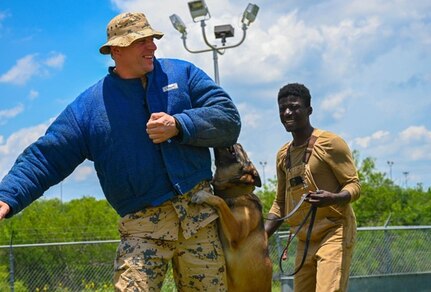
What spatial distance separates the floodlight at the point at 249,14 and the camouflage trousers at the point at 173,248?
1165cm

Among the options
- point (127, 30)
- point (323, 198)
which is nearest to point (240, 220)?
point (323, 198)

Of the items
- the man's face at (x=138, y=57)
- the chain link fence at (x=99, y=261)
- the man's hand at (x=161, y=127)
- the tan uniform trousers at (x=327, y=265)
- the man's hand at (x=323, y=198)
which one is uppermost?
the man's face at (x=138, y=57)

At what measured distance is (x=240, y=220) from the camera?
4605 mm

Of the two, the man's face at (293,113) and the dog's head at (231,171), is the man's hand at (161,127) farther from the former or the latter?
the man's face at (293,113)

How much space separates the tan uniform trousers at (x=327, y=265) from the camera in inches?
214

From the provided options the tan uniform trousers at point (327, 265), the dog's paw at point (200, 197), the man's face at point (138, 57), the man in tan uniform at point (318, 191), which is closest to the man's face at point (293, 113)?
the man in tan uniform at point (318, 191)

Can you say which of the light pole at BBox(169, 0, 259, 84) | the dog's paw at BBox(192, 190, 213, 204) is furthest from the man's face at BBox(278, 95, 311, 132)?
the light pole at BBox(169, 0, 259, 84)

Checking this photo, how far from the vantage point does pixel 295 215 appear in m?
5.70

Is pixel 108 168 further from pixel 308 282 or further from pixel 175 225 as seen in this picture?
pixel 308 282

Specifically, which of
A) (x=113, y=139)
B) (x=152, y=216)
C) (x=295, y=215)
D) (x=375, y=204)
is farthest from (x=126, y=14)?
(x=375, y=204)

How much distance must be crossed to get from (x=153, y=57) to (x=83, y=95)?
0.43 metres

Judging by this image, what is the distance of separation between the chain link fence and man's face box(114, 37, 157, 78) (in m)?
6.90

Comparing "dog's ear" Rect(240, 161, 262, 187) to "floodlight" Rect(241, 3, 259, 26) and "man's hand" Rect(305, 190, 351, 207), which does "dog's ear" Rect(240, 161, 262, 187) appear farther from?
"floodlight" Rect(241, 3, 259, 26)

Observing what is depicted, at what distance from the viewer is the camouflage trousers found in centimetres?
395
